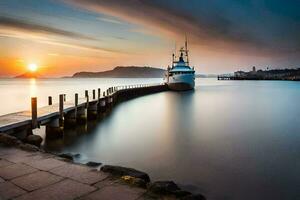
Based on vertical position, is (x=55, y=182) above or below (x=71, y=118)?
above

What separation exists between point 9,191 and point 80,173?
4.64 ft

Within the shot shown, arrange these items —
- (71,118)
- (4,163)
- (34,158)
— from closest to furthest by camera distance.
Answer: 1. (4,163)
2. (34,158)
3. (71,118)

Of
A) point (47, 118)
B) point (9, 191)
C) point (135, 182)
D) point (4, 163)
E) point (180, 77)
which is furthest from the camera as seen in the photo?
point (180, 77)

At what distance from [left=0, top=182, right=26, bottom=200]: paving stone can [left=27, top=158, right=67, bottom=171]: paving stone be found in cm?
100

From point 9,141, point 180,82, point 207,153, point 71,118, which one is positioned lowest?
point 207,153

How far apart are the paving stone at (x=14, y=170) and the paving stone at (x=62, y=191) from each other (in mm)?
1003

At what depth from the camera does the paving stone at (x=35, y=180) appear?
5.05 m

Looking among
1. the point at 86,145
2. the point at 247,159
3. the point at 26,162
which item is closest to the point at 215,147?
the point at 247,159

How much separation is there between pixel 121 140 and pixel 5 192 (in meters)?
10.8

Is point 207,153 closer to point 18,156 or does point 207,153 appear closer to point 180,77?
point 18,156

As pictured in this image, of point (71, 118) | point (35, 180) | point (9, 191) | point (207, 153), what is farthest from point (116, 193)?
point (71, 118)

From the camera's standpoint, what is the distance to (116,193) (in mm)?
4816

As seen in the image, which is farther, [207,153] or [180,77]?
[180,77]

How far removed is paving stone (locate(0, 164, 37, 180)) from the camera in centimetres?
553
